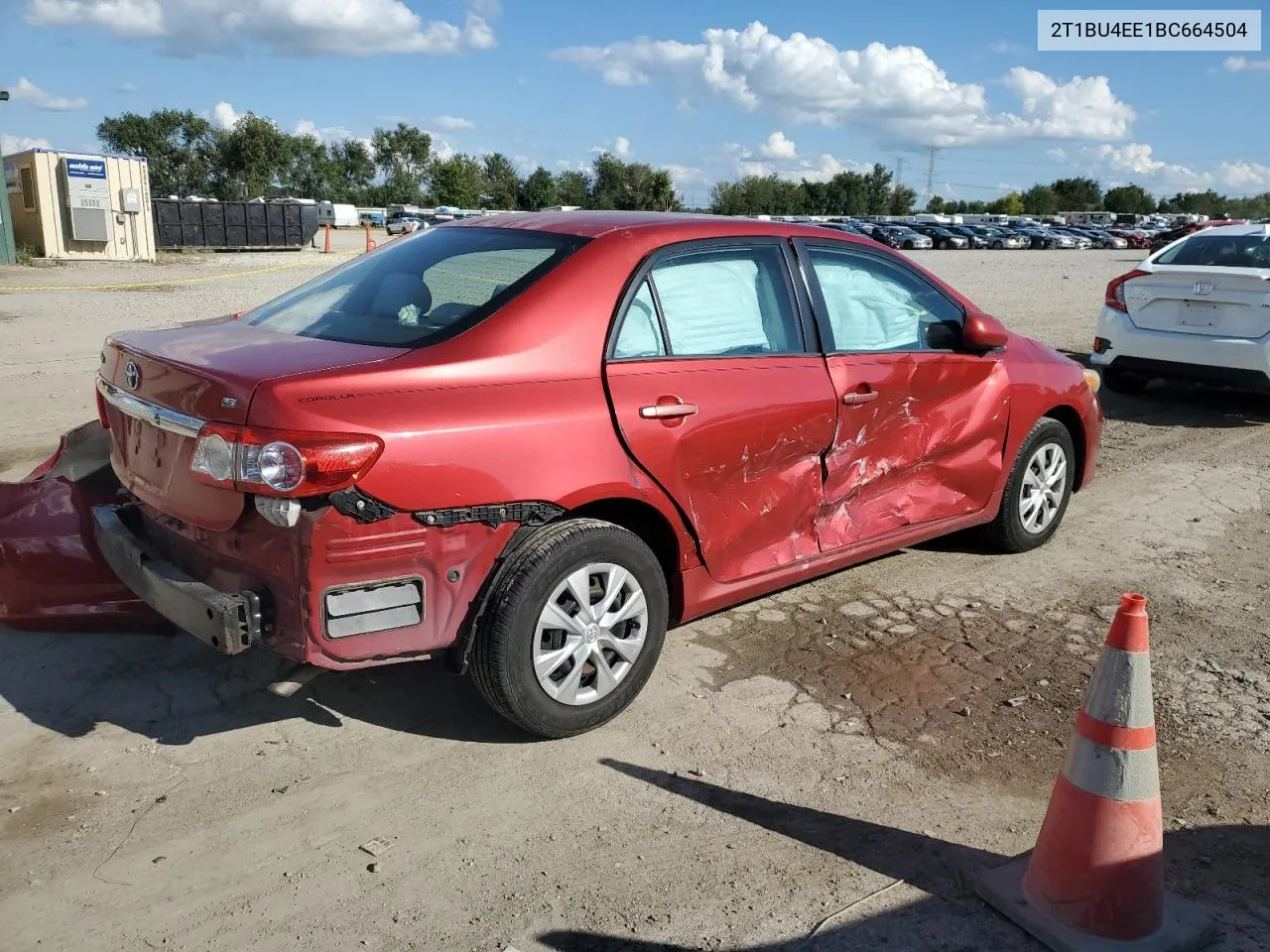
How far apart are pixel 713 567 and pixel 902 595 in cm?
149

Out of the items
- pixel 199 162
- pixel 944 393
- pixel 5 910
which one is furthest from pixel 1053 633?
Answer: pixel 199 162

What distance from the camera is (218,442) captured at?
3111 mm

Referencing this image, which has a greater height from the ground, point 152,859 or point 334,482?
point 334,482

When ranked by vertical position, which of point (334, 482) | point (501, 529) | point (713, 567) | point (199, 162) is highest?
point (199, 162)

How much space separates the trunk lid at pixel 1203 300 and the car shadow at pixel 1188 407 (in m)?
0.82

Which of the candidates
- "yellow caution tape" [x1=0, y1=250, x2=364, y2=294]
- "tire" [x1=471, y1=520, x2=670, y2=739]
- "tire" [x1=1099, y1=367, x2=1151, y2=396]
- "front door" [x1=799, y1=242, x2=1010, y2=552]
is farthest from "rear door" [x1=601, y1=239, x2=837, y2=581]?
"yellow caution tape" [x1=0, y1=250, x2=364, y2=294]

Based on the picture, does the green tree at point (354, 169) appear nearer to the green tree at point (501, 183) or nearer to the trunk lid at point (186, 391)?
the green tree at point (501, 183)

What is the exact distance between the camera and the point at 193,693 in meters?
3.94

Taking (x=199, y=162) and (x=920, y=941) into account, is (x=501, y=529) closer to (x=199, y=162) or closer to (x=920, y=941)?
(x=920, y=941)

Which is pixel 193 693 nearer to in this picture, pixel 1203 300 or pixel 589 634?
pixel 589 634

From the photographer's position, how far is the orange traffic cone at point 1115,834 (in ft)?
8.76

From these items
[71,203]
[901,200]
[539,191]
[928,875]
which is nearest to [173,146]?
[539,191]

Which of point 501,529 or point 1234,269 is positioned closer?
point 501,529

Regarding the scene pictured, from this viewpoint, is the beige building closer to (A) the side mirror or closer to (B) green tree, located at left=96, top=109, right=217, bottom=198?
(A) the side mirror
